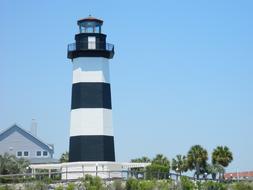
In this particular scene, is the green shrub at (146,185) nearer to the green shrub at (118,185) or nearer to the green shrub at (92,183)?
the green shrub at (118,185)

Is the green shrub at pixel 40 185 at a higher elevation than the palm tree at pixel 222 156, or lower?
lower

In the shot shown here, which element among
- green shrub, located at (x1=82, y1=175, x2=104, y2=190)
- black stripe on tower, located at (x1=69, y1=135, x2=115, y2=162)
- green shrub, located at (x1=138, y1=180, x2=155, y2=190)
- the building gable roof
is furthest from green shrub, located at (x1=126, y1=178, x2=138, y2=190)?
the building gable roof

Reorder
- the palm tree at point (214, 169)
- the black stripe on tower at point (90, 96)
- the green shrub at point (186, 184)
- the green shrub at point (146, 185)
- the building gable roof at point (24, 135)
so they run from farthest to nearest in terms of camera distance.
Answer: the building gable roof at point (24, 135) → the palm tree at point (214, 169) → the black stripe on tower at point (90, 96) → the green shrub at point (186, 184) → the green shrub at point (146, 185)

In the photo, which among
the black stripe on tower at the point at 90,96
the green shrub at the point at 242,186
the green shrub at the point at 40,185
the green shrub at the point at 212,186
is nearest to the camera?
the green shrub at the point at 40,185

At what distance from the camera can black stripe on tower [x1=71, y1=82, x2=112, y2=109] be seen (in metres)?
43.2

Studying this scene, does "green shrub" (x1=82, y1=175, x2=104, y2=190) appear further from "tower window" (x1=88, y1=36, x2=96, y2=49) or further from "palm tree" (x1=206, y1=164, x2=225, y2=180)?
"palm tree" (x1=206, y1=164, x2=225, y2=180)

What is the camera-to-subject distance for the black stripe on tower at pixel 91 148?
140 feet

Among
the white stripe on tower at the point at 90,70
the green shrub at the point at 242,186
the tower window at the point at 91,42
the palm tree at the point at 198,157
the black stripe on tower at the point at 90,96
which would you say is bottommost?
the green shrub at the point at 242,186

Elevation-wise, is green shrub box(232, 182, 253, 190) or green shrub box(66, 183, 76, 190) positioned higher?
green shrub box(232, 182, 253, 190)

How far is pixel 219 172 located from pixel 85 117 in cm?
2443

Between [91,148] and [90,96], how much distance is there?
360cm

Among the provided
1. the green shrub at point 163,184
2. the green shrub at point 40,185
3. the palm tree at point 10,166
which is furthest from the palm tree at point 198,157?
the green shrub at point 40,185

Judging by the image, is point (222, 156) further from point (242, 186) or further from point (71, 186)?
point (71, 186)

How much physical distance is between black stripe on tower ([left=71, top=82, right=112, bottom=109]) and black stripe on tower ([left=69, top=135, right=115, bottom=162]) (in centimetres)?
221
